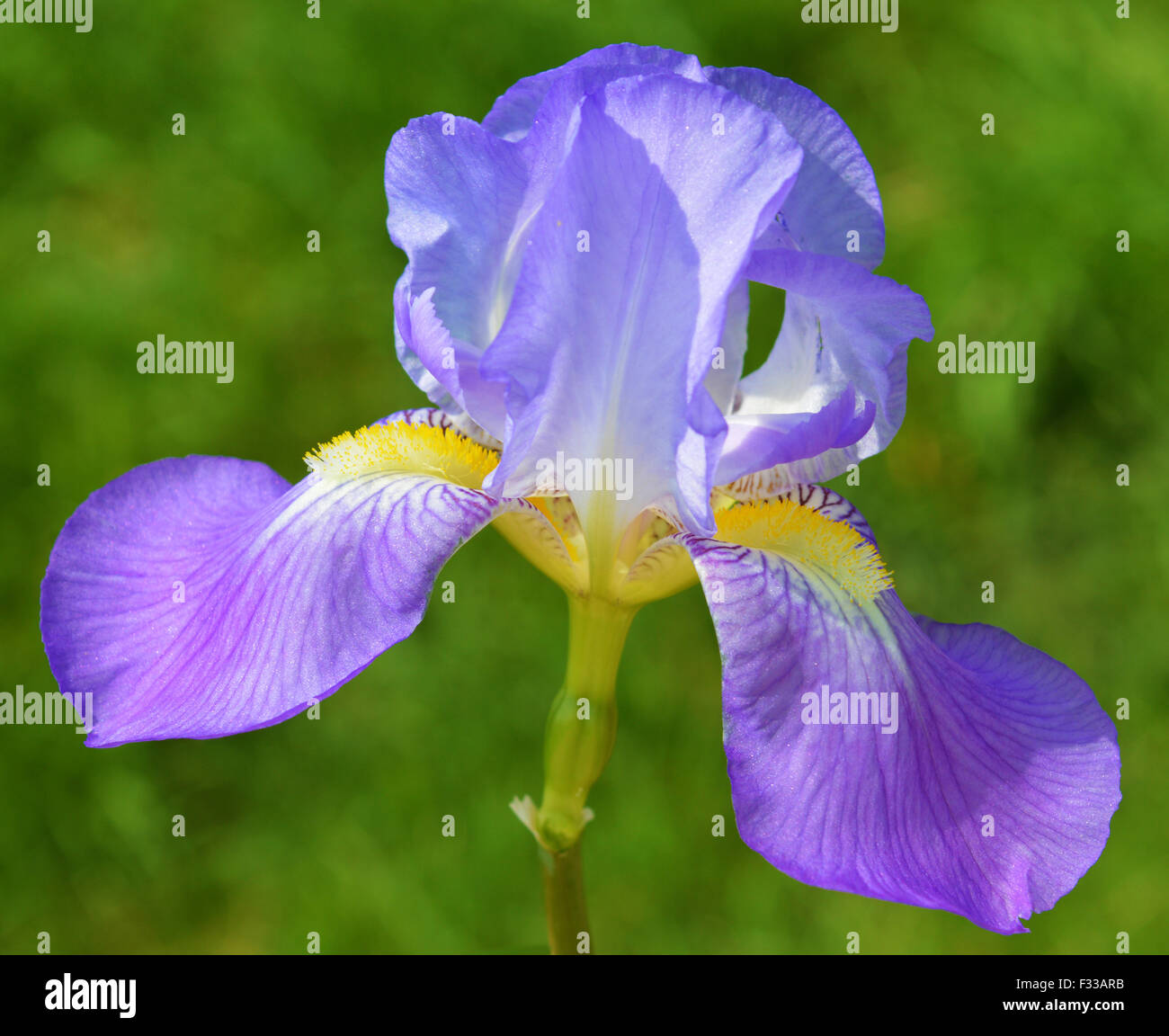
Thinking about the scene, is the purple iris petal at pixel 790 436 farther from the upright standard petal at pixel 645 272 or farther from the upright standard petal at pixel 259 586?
the upright standard petal at pixel 259 586

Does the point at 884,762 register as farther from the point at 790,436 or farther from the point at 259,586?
→ the point at 259,586

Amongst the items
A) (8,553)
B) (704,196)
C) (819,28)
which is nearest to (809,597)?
(704,196)

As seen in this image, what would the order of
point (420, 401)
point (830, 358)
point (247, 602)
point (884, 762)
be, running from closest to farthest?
1. point (884, 762)
2. point (247, 602)
3. point (830, 358)
4. point (420, 401)

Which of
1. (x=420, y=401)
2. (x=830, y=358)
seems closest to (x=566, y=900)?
(x=830, y=358)

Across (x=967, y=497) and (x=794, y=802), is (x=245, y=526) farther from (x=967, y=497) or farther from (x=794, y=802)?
(x=967, y=497)

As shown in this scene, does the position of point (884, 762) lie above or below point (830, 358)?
below

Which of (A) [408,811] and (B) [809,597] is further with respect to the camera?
(A) [408,811]
